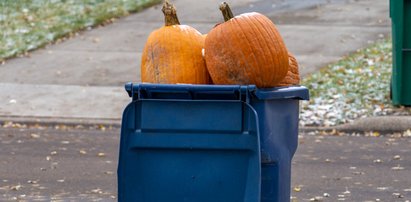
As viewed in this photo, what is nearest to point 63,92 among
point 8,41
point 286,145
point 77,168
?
point 8,41

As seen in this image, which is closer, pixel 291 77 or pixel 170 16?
pixel 170 16

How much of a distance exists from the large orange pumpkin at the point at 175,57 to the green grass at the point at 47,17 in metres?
10.1

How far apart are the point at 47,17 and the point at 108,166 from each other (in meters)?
9.00

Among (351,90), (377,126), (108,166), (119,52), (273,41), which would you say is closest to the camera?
(273,41)

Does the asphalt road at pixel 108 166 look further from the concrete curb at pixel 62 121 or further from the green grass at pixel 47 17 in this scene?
the green grass at pixel 47 17

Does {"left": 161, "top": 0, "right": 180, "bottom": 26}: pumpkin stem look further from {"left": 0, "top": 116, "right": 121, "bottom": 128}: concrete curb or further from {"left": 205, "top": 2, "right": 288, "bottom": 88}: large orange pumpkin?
{"left": 0, "top": 116, "right": 121, "bottom": 128}: concrete curb

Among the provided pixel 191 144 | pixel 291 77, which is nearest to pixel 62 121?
pixel 291 77

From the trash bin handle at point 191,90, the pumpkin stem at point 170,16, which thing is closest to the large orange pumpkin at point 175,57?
the pumpkin stem at point 170,16

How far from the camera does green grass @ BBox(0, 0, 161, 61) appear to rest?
16406 mm

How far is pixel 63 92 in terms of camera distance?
13.5m

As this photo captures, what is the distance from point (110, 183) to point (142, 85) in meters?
3.56

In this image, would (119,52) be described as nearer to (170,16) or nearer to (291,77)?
(291,77)

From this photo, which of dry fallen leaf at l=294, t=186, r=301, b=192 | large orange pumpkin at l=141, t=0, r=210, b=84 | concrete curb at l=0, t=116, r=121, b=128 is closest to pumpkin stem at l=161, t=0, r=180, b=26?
large orange pumpkin at l=141, t=0, r=210, b=84

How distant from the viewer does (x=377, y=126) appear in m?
11.4
